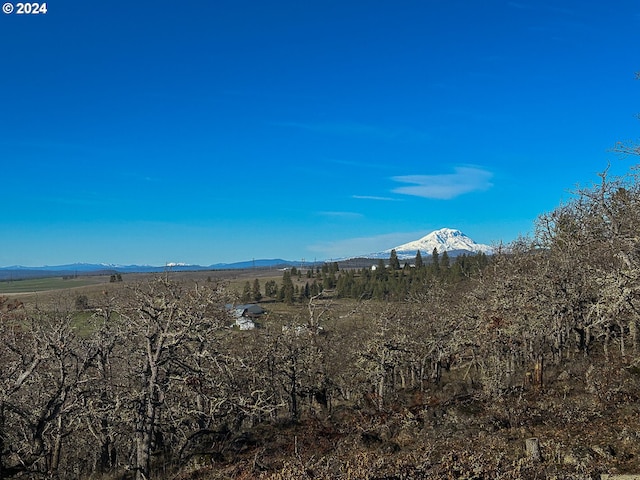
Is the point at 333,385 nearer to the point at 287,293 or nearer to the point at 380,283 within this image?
the point at 380,283

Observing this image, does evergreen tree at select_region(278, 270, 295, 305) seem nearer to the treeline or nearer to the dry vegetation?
the treeline

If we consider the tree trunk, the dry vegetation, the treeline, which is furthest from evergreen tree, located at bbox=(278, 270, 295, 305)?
the tree trunk

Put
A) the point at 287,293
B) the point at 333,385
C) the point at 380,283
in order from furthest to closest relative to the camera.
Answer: the point at 287,293, the point at 380,283, the point at 333,385

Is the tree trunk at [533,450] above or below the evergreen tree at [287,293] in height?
above

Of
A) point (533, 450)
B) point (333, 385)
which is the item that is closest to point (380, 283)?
point (333, 385)

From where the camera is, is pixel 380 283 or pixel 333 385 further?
pixel 380 283

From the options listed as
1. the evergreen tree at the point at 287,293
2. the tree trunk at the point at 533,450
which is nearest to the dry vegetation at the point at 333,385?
the tree trunk at the point at 533,450

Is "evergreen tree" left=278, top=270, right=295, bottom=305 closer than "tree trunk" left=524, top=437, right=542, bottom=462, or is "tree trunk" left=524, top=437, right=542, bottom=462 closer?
"tree trunk" left=524, top=437, right=542, bottom=462

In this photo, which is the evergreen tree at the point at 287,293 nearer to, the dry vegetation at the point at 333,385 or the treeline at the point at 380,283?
the treeline at the point at 380,283

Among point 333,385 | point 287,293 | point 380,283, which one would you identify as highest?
point 380,283

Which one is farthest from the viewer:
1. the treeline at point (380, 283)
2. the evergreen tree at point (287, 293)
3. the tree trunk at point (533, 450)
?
the evergreen tree at point (287, 293)

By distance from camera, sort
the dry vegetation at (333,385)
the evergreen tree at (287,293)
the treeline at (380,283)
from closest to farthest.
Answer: the dry vegetation at (333,385)
the treeline at (380,283)
the evergreen tree at (287,293)

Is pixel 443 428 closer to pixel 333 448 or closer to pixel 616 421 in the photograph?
pixel 333 448

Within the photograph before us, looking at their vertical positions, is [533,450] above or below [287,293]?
above
